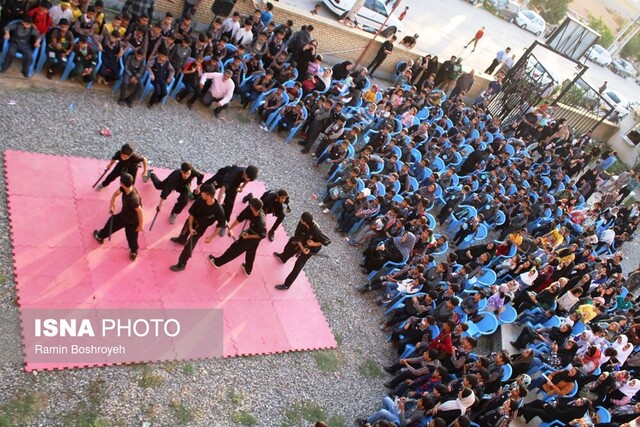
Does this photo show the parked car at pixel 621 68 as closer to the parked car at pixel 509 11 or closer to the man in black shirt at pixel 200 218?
the parked car at pixel 509 11

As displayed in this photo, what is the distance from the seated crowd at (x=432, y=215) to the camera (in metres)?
8.24

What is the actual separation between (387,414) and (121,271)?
4.17 meters

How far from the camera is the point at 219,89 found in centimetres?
1135

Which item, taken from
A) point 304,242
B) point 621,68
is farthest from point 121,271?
point 621,68

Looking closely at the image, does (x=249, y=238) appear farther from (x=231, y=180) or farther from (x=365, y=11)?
(x=365, y=11)

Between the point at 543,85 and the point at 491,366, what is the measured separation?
13227 mm

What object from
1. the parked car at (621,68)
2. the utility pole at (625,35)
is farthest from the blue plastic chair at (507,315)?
the parked car at (621,68)

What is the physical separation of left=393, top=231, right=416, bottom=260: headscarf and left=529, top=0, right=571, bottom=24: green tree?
34.4m

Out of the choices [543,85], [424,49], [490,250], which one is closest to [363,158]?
[490,250]

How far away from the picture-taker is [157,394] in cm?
669

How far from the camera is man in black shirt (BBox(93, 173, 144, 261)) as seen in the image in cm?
709

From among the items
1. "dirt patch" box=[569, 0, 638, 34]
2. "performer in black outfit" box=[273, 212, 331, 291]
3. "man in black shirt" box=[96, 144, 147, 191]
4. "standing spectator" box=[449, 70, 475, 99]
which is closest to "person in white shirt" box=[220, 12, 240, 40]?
"man in black shirt" box=[96, 144, 147, 191]

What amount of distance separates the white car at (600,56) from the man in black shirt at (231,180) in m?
36.3

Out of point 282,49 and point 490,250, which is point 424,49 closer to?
point 282,49
